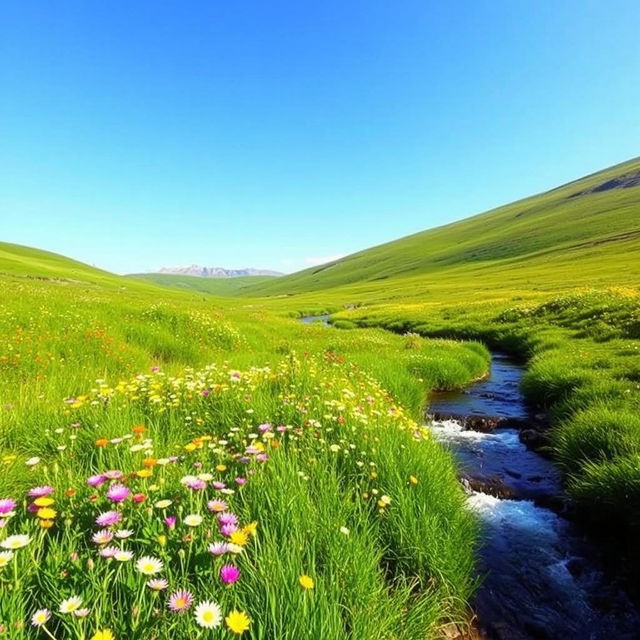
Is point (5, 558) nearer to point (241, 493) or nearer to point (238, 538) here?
point (238, 538)

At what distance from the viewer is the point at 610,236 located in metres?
115

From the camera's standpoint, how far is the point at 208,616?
8.00 ft

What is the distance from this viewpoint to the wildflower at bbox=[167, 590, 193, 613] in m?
2.51

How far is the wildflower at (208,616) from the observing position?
2343mm

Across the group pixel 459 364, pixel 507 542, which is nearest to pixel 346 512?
pixel 507 542

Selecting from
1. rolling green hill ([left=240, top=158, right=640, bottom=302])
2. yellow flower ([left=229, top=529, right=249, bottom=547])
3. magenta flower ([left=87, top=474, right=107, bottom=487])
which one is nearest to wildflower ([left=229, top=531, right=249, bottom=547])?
yellow flower ([left=229, top=529, right=249, bottom=547])

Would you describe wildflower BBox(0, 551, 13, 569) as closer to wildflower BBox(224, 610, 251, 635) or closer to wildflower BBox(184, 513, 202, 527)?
wildflower BBox(184, 513, 202, 527)

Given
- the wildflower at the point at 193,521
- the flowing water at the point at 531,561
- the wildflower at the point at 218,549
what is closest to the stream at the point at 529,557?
the flowing water at the point at 531,561

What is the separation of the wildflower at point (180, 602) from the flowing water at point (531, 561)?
430 cm

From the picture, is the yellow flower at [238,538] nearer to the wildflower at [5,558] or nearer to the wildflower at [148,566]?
the wildflower at [148,566]

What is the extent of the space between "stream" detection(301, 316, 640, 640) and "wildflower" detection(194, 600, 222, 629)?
4.52 m

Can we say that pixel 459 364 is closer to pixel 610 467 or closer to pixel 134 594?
pixel 610 467

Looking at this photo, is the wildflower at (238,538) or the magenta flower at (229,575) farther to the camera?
the wildflower at (238,538)

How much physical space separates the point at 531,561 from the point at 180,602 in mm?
6682
